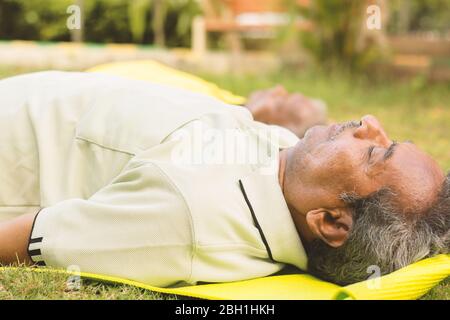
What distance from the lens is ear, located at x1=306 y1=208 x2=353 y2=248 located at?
228 centimetres

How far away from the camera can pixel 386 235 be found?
224 centimetres

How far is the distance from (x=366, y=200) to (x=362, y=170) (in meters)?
0.10

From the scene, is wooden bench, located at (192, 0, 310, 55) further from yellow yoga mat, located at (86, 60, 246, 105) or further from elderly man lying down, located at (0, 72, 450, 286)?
elderly man lying down, located at (0, 72, 450, 286)

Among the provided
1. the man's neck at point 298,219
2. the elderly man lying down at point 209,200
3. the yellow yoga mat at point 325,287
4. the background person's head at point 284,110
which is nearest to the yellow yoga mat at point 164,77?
the background person's head at point 284,110

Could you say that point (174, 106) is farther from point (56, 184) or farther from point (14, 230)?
point (14, 230)

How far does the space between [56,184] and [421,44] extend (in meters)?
7.92

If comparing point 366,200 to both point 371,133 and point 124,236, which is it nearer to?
point 371,133

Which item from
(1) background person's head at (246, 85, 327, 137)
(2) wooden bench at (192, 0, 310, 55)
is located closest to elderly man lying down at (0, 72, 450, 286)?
(1) background person's head at (246, 85, 327, 137)

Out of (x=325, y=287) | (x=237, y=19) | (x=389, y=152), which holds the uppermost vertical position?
(x=237, y=19)

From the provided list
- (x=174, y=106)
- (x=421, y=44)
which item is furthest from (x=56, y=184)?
(x=421, y=44)

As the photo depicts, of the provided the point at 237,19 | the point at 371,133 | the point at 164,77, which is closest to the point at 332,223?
the point at 371,133

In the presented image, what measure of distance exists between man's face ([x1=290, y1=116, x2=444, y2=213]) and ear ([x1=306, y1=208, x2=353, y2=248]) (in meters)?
0.02

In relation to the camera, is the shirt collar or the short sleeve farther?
the shirt collar
